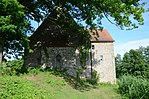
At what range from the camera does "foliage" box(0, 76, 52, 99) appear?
58.0ft

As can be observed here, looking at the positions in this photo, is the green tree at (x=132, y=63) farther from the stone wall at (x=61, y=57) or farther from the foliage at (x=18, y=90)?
the foliage at (x=18, y=90)

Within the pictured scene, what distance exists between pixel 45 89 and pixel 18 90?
8.50 feet


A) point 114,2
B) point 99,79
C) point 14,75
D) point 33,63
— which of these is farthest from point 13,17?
point 99,79

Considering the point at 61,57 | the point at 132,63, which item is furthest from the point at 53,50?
the point at 132,63

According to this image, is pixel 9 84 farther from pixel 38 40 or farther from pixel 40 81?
pixel 38 40

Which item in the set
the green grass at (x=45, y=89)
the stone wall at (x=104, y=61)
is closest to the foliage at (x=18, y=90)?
the green grass at (x=45, y=89)

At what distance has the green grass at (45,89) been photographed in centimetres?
1826

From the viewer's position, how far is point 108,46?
4362 cm

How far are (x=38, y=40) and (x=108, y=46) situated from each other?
42.5ft

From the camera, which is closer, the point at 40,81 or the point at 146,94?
the point at 146,94

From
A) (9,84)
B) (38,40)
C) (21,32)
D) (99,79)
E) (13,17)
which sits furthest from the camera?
(99,79)

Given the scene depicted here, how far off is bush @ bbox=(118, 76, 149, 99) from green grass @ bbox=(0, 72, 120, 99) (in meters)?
0.87

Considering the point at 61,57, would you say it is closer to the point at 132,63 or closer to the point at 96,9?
the point at 96,9

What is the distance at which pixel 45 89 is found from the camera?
20.5 metres
